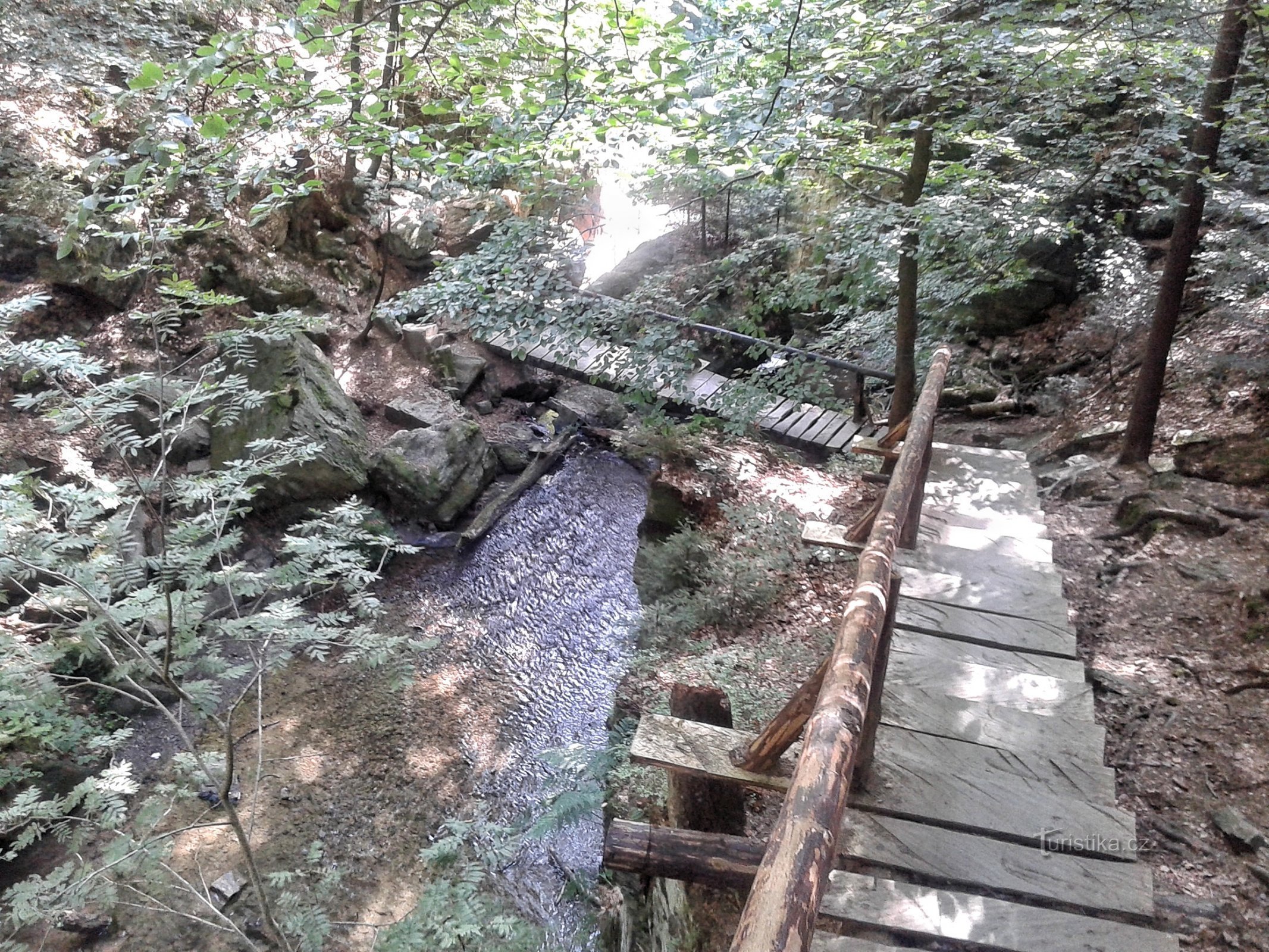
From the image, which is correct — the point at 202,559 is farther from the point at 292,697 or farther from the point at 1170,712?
the point at 1170,712

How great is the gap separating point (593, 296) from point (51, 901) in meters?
5.46

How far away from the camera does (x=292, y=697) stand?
5.96 m

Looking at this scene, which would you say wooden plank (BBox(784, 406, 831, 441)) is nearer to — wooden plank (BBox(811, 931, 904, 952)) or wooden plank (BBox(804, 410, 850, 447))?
wooden plank (BBox(804, 410, 850, 447))

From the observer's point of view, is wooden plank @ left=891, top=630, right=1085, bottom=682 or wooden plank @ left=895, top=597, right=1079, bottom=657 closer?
wooden plank @ left=891, top=630, right=1085, bottom=682

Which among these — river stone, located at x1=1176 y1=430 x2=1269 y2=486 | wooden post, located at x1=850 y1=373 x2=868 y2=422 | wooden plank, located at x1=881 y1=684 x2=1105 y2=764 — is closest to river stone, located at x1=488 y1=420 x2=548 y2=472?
wooden post, located at x1=850 y1=373 x2=868 y2=422

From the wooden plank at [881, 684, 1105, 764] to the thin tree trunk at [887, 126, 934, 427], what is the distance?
3.61 meters

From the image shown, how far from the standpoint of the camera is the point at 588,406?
36.4 feet

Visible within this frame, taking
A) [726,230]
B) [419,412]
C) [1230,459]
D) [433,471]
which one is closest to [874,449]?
[1230,459]

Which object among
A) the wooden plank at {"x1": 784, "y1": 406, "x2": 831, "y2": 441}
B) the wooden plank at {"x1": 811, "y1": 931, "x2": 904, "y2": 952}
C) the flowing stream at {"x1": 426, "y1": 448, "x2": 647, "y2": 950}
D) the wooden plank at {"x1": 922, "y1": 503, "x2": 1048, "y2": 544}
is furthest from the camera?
the wooden plank at {"x1": 784, "y1": 406, "x2": 831, "y2": 441}

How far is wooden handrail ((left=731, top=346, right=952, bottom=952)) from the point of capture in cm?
102

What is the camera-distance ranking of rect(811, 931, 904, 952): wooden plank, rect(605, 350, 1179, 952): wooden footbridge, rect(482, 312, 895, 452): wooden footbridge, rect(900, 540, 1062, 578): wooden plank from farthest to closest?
rect(482, 312, 895, 452): wooden footbridge, rect(900, 540, 1062, 578): wooden plank, rect(811, 931, 904, 952): wooden plank, rect(605, 350, 1179, 952): wooden footbridge

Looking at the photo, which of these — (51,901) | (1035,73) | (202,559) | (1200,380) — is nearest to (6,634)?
(202,559)

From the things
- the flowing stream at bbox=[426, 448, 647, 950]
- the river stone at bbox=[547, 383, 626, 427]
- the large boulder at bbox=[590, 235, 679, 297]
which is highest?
the large boulder at bbox=[590, 235, 679, 297]

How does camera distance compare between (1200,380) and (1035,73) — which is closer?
(1035,73)
